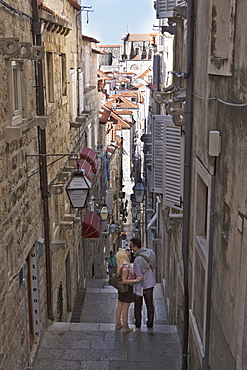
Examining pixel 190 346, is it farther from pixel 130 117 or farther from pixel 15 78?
pixel 130 117

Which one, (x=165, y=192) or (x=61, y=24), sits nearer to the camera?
(x=165, y=192)

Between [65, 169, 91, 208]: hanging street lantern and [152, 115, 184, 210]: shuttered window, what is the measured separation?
1.64 m

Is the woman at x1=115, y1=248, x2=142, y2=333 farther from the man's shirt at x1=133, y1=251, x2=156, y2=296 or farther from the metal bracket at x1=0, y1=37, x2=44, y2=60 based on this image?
the metal bracket at x1=0, y1=37, x2=44, y2=60

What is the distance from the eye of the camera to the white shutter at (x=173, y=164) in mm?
9266

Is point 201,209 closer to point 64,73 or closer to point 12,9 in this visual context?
point 12,9

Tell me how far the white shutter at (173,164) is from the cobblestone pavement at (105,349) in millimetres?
2523

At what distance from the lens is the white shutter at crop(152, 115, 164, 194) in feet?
34.7

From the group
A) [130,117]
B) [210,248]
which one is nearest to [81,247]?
[210,248]

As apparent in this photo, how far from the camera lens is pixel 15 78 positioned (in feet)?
24.6

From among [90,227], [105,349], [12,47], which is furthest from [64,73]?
[105,349]

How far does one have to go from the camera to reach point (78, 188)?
10.1 m

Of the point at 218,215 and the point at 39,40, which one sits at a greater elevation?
the point at 39,40

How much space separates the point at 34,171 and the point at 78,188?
165cm

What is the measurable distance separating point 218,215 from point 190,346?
3.16 meters
